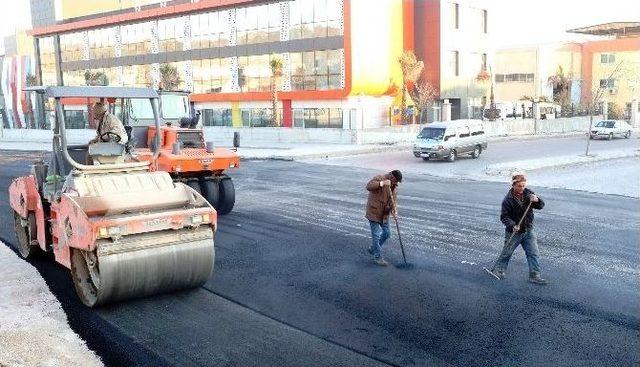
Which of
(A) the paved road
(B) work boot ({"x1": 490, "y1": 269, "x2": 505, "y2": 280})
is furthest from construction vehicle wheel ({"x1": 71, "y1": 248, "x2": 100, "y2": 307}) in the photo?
(A) the paved road

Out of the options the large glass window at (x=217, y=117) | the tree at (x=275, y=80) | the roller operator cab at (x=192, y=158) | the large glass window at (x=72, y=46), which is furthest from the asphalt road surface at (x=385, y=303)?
the large glass window at (x=72, y=46)

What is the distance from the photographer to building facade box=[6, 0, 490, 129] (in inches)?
1697

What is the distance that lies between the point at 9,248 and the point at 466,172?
17.6 metres

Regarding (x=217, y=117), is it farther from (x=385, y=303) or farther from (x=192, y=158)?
(x=385, y=303)

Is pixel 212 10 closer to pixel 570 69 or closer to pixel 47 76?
pixel 47 76

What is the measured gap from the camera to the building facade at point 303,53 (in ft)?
141

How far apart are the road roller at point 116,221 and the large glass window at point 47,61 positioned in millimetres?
58712

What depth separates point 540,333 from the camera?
7289 millimetres

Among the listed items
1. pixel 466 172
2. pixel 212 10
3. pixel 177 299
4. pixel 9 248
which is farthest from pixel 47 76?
pixel 177 299

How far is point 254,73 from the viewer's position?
156 feet

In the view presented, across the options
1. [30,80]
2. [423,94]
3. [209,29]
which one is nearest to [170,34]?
[209,29]

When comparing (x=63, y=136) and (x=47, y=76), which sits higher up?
(x=47, y=76)

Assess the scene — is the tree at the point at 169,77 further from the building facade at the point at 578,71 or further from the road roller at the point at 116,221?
the road roller at the point at 116,221

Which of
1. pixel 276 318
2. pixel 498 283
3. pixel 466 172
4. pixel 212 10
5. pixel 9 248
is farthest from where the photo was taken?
pixel 212 10
